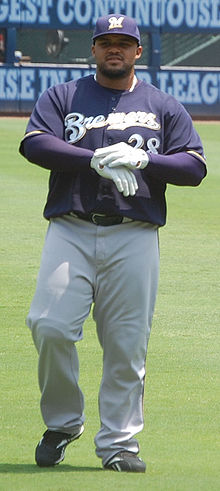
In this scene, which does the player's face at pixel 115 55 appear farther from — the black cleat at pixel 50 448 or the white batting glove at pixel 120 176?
the black cleat at pixel 50 448

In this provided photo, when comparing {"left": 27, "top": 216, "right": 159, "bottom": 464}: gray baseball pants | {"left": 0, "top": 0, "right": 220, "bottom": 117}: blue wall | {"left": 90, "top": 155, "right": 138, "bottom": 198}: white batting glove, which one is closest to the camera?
{"left": 90, "top": 155, "right": 138, "bottom": 198}: white batting glove

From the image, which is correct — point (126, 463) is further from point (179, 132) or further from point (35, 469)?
point (179, 132)

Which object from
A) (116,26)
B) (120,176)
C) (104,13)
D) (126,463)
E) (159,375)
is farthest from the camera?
(104,13)

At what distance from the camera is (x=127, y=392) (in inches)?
189

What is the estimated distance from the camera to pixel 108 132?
4816mm

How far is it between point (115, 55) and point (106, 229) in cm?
74

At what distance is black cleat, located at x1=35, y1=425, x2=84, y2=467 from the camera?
15.9 feet

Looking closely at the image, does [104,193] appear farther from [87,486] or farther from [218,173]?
[218,173]

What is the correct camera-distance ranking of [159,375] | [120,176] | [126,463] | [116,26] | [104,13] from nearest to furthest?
[120,176] → [126,463] → [116,26] → [159,375] → [104,13]

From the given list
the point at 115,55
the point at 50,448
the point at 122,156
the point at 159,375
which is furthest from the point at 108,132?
the point at 159,375

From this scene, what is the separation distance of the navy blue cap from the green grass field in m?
1.82

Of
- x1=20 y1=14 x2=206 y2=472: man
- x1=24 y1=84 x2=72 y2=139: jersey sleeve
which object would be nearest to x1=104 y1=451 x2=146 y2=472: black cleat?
A: x1=20 y1=14 x2=206 y2=472: man

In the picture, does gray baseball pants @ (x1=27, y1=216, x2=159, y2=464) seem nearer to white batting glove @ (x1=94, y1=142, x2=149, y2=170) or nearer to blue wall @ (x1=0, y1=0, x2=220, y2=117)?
white batting glove @ (x1=94, y1=142, x2=149, y2=170)

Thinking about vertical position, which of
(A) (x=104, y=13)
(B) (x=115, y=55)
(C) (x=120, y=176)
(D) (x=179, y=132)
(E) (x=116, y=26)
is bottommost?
(A) (x=104, y=13)
